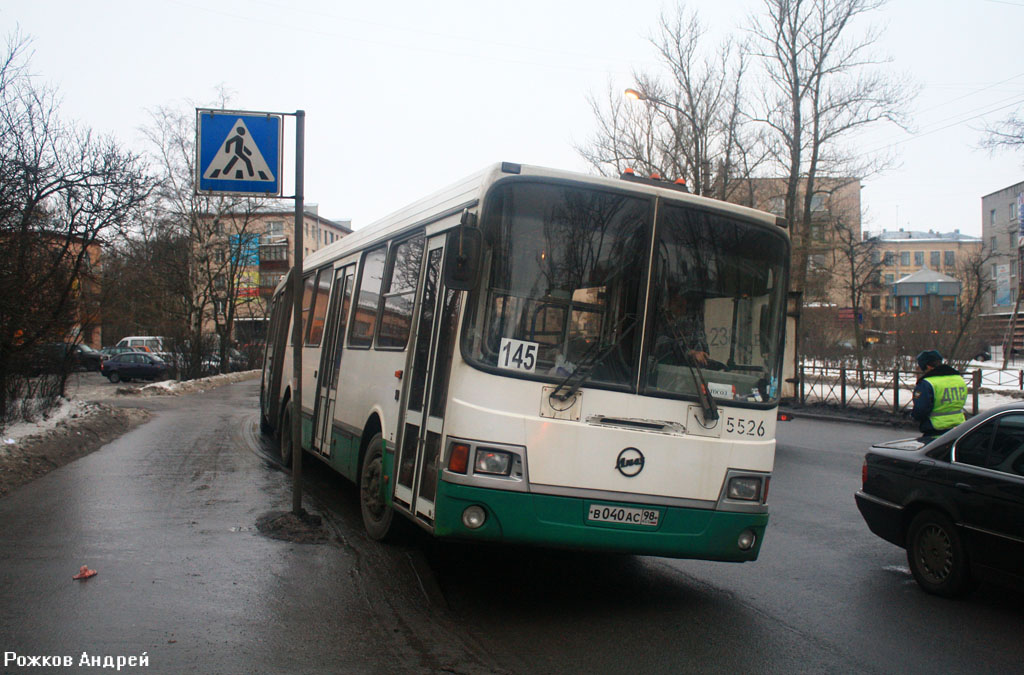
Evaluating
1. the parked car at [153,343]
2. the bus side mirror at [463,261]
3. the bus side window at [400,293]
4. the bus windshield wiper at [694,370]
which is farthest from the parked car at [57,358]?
the parked car at [153,343]

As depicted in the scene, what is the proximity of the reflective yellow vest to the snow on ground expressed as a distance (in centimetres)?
1153

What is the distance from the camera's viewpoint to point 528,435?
5328mm

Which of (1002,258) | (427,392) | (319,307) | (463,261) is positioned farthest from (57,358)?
(1002,258)

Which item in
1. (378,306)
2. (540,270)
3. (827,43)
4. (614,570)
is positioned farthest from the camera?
(827,43)

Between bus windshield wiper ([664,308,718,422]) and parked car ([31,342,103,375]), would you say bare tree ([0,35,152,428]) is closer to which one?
parked car ([31,342,103,375])

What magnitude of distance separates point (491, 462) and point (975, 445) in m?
3.81

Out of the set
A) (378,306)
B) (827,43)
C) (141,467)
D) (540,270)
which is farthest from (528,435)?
(827,43)

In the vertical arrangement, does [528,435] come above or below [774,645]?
above

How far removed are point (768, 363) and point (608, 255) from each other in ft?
4.82

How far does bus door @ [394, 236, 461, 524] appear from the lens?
225 inches

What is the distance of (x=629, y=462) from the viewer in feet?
18.0

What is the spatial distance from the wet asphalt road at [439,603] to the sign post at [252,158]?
1.57 meters

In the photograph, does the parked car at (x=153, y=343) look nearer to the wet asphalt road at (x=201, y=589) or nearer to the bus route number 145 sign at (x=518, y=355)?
the wet asphalt road at (x=201, y=589)

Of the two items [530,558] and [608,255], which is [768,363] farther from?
[530,558]
